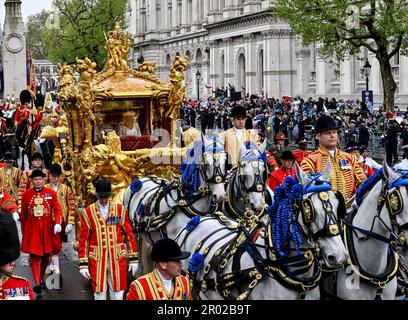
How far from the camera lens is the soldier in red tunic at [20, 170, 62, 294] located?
1111cm

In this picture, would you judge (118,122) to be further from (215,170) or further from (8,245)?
(8,245)

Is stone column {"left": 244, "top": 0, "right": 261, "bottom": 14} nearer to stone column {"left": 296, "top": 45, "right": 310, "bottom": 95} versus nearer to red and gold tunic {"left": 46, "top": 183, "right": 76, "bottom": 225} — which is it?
stone column {"left": 296, "top": 45, "right": 310, "bottom": 95}

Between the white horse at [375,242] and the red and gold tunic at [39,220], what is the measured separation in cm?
478

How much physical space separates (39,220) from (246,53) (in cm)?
5327

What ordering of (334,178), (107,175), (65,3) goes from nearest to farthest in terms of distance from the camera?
1. (334,178)
2. (107,175)
3. (65,3)

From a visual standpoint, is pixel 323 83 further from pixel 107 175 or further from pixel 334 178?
pixel 334 178

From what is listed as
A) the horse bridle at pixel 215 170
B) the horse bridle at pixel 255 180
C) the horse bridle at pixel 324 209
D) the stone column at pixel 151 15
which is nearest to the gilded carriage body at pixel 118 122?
the horse bridle at pixel 215 170

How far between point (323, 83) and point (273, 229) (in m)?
43.5

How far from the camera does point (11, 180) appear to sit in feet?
44.1

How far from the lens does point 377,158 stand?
2738 centimetres

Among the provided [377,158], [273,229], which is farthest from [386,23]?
[273,229]

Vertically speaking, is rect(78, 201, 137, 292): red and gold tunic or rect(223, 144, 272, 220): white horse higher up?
rect(223, 144, 272, 220): white horse

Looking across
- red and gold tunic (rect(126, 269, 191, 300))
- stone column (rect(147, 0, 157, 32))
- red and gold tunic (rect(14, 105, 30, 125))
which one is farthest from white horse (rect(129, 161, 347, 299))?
stone column (rect(147, 0, 157, 32))

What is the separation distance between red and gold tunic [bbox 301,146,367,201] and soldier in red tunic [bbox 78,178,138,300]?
189 cm
